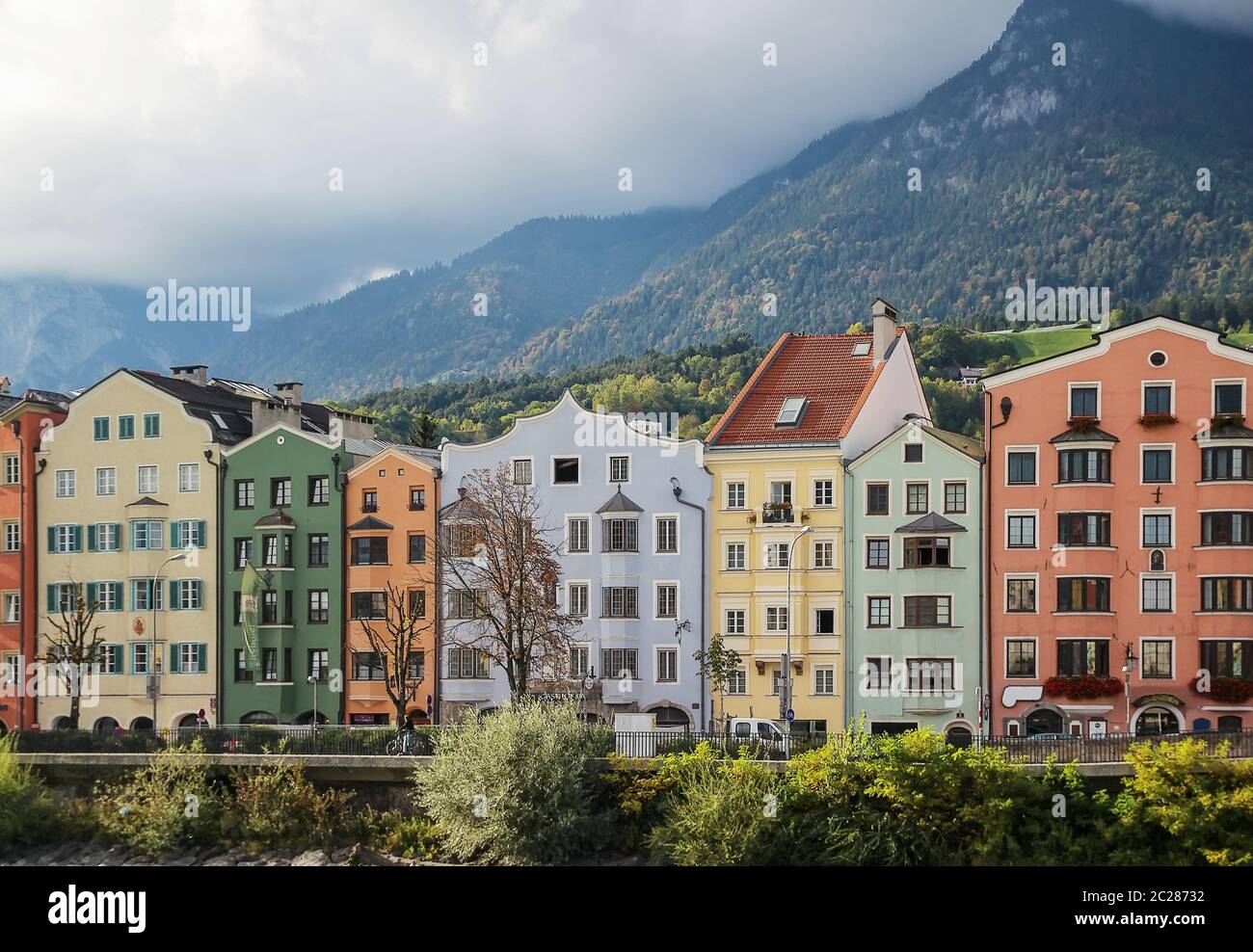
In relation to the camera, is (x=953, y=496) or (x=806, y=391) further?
(x=806, y=391)

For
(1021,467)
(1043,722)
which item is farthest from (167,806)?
(1021,467)

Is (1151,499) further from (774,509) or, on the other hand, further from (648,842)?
(648,842)

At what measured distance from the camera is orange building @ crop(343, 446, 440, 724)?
8800 cm

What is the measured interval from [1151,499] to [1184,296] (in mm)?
118336

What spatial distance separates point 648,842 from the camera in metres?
64.2

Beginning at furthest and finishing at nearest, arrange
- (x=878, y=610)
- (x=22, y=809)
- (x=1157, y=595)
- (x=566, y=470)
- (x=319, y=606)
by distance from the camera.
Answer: (x=319, y=606) < (x=566, y=470) < (x=878, y=610) < (x=1157, y=595) < (x=22, y=809)

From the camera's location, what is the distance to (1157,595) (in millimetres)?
77625

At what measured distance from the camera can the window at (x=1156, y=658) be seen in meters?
76.8

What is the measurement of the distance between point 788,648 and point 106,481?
38697mm

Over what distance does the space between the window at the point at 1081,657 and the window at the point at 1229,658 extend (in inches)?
158

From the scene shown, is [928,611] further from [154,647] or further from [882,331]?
[154,647]

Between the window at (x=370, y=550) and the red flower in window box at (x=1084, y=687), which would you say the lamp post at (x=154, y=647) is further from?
the red flower in window box at (x=1084, y=687)

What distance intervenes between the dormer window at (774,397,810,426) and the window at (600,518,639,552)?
326 inches

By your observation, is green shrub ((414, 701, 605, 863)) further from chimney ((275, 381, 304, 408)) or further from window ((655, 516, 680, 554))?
chimney ((275, 381, 304, 408))
